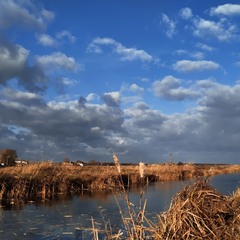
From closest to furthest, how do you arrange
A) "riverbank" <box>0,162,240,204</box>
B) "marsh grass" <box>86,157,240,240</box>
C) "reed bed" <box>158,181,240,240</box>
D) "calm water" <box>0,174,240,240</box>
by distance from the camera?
"marsh grass" <box>86,157,240,240</box> < "reed bed" <box>158,181,240,240</box> < "calm water" <box>0,174,240,240</box> < "riverbank" <box>0,162,240,204</box>

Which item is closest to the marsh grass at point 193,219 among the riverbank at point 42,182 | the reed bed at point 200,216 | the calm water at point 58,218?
the reed bed at point 200,216

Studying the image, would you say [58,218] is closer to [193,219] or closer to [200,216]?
[200,216]

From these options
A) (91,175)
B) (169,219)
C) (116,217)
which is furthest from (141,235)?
(91,175)

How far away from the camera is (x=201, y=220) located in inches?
274

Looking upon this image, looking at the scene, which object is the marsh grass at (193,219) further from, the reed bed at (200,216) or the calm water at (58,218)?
the calm water at (58,218)

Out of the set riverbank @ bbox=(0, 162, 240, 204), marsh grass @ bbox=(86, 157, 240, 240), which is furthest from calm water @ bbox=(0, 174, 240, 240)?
marsh grass @ bbox=(86, 157, 240, 240)

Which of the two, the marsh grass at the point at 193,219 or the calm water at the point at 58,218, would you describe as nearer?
the marsh grass at the point at 193,219

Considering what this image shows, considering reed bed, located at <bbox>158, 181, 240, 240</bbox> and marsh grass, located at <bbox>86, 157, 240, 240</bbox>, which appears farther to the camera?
reed bed, located at <bbox>158, 181, 240, 240</bbox>

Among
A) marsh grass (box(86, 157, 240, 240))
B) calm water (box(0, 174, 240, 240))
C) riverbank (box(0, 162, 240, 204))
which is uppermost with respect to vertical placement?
riverbank (box(0, 162, 240, 204))

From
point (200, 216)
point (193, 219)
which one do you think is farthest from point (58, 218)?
point (193, 219)

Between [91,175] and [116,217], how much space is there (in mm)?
16513

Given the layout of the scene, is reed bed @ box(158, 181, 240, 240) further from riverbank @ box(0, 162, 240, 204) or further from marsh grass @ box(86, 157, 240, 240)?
riverbank @ box(0, 162, 240, 204)

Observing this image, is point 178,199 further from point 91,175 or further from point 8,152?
point 8,152

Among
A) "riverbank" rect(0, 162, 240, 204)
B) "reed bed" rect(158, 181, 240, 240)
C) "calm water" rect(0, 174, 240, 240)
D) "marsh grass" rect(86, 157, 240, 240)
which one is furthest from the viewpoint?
"riverbank" rect(0, 162, 240, 204)
